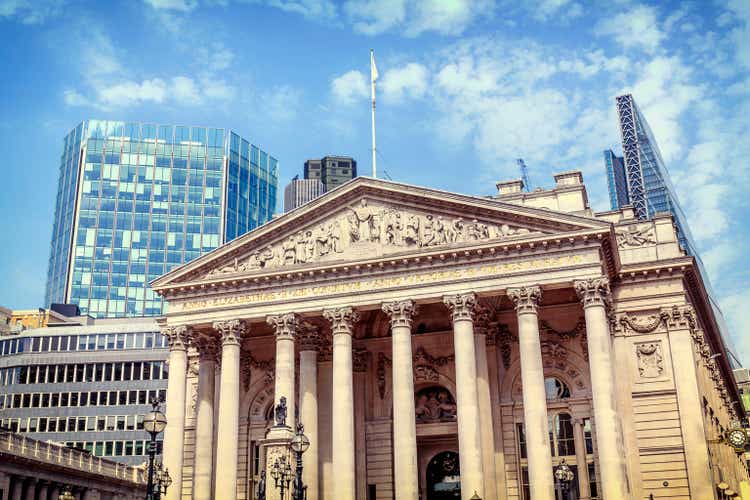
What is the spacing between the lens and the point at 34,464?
51906mm

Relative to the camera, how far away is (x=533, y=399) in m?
43.6

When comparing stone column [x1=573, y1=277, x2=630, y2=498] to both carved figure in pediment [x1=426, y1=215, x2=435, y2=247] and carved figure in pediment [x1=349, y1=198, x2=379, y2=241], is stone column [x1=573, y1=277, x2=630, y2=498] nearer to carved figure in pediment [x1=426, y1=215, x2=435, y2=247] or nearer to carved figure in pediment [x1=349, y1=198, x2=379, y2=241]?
carved figure in pediment [x1=426, y1=215, x2=435, y2=247]

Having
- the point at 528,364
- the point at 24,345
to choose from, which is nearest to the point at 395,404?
the point at 528,364

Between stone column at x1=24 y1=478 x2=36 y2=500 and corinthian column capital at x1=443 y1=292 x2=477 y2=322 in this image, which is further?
stone column at x1=24 y1=478 x2=36 y2=500

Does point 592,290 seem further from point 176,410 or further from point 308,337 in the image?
point 176,410

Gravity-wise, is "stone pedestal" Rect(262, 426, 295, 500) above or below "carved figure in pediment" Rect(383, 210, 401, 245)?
below

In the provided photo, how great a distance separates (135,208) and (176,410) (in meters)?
84.4

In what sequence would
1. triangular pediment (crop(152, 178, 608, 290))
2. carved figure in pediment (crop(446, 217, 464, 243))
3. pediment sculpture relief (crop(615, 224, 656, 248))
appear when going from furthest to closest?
pediment sculpture relief (crop(615, 224, 656, 248))
carved figure in pediment (crop(446, 217, 464, 243))
triangular pediment (crop(152, 178, 608, 290))

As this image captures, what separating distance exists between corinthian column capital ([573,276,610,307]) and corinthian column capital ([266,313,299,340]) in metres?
16.2

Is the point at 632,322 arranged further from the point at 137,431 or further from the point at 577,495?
the point at 137,431

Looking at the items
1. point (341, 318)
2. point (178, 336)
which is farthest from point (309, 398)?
point (178, 336)

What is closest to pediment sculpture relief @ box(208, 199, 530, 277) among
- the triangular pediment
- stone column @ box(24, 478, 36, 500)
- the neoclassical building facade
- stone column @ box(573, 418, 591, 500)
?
the triangular pediment

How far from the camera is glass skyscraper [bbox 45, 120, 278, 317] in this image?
125812 millimetres

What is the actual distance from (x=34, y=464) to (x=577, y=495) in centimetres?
3255
